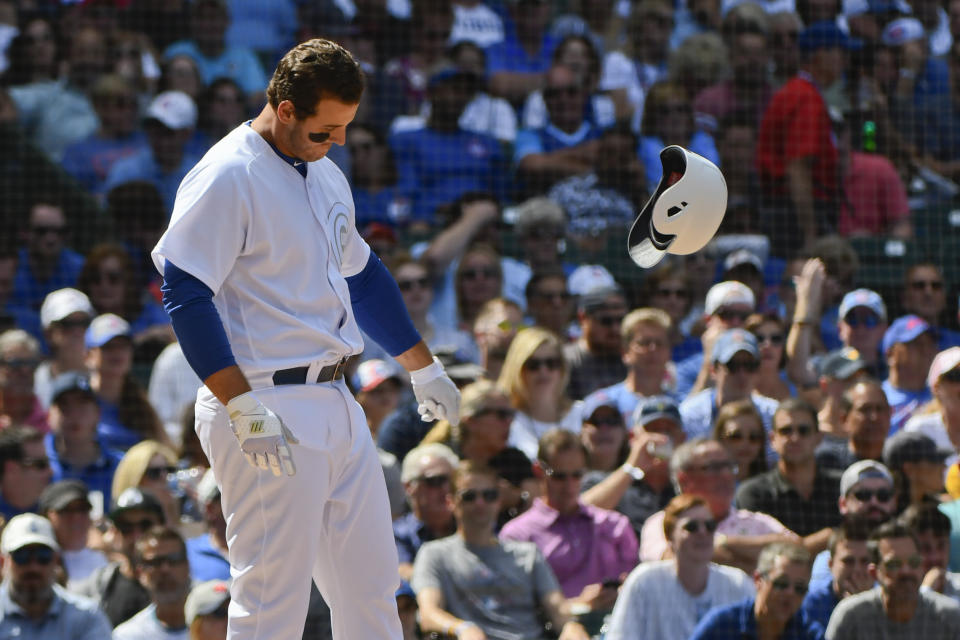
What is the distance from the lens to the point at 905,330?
6.85 meters

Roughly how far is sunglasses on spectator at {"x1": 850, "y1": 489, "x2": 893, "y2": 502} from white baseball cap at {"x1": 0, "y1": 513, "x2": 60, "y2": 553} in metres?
2.87

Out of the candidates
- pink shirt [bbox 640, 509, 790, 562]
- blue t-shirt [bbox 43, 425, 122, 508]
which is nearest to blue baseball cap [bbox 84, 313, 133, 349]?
blue t-shirt [bbox 43, 425, 122, 508]

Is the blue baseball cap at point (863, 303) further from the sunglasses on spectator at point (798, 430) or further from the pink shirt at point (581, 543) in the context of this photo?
the pink shirt at point (581, 543)

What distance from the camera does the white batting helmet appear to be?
3.65 meters

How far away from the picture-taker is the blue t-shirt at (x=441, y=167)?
8453 millimetres

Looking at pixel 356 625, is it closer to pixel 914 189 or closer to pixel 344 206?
pixel 344 206

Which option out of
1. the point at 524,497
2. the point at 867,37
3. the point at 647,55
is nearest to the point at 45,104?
the point at 647,55

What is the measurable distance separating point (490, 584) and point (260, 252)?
2595 millimetres

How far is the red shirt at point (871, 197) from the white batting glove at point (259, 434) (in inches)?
224

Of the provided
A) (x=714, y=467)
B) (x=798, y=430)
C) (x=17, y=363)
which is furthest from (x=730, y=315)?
(x=17, y=363)

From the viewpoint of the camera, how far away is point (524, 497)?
602 cm

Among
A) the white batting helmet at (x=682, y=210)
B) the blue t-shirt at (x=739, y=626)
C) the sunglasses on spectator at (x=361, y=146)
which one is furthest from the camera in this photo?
the sunglasses on spectator at (x=361, y=146)

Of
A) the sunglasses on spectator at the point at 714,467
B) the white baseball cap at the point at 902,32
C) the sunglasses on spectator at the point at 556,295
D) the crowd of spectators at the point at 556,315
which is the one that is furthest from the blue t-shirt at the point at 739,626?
the white baseball cap at the point at 902,32

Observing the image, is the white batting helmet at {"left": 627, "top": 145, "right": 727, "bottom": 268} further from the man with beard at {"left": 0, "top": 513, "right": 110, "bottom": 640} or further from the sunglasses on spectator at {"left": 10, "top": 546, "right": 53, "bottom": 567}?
the sunglasses on spectator at {"left": 10, "top": 546, "right": 53, "bottom": 567}
